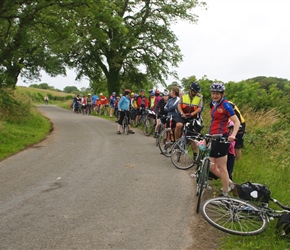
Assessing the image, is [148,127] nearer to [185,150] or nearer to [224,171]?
[185,150]

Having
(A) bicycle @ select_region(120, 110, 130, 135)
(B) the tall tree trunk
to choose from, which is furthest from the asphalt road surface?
(B) the tall tree trunk

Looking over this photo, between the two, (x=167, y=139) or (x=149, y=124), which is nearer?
(x=167, y=139)

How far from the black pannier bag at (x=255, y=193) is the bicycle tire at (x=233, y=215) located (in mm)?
339

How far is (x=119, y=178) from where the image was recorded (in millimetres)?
7719

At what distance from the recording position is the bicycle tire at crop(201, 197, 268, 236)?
15.7 ft

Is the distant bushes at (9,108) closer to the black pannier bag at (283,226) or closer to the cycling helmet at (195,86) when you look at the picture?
the cycling helmet at (195,86)

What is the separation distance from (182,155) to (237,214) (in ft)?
12.9

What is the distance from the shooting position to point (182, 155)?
29.0 ft

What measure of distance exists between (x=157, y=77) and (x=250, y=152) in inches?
935

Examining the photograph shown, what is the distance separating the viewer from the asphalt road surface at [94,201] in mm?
4527

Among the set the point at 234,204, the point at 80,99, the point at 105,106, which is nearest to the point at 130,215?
the point at 234,204

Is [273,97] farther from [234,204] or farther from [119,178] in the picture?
[234,204]

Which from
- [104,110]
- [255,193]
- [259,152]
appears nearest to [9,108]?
[259,152]

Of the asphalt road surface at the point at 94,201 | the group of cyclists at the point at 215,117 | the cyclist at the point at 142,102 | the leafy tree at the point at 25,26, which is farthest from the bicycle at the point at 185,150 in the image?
the leafy tree at the point at 25,26
